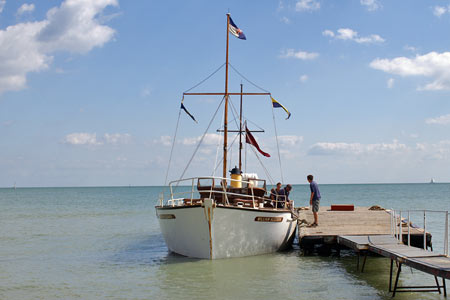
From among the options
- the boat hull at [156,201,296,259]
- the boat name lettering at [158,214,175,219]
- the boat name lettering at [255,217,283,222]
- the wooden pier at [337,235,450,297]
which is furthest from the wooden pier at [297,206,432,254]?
the boat name lettering at [158,214,175,219]

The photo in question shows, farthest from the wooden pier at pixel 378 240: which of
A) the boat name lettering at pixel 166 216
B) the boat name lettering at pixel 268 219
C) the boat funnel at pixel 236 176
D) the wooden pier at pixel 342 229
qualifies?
the boat name lettering at pixel 166 216

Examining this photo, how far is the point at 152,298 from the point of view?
11.0 metres

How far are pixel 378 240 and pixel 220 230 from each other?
488 centimetres

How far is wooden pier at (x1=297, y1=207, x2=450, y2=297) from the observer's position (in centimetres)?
958

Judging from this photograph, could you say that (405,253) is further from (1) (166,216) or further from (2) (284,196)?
(1) (166,216)

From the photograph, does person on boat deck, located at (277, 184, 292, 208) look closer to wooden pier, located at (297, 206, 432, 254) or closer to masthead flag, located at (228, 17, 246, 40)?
wooden pier, located at (297, 206, 432, 254)

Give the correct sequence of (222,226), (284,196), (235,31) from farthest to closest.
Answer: (235,31), (284,196), (222,226)

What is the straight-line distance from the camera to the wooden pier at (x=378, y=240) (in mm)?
9578

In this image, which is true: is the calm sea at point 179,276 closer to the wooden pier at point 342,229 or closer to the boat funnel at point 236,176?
the wooden pier at point 342,229

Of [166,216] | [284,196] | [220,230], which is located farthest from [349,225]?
[166,216]

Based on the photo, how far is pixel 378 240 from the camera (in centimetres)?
1320

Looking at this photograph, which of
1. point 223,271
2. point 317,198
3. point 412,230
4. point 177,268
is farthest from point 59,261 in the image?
point 412,230

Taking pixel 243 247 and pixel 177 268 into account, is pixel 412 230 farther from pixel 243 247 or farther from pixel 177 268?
pixel 177 268

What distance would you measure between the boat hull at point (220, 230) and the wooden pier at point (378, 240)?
1361mm
